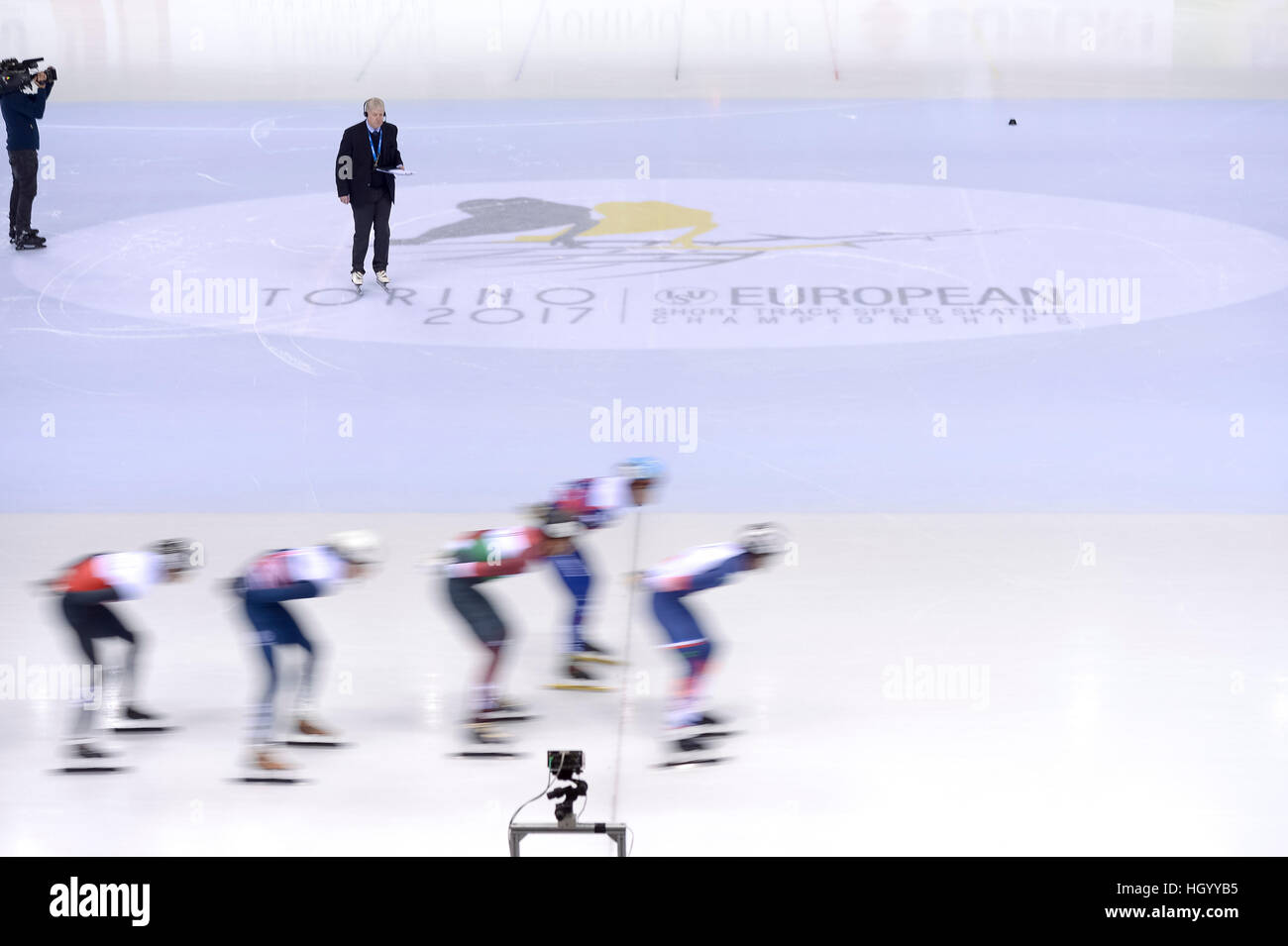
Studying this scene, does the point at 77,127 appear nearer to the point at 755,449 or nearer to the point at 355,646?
the point at 755,449

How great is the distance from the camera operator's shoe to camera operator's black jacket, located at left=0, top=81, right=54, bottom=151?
0.94 metres

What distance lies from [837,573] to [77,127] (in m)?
13.8

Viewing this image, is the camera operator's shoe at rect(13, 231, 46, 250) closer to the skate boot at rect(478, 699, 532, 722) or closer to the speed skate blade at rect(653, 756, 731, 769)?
the skate boot at rect(478, 699, 532, 722)

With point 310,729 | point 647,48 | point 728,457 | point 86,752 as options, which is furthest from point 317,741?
point 647,48

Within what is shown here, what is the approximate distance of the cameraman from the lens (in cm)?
1320

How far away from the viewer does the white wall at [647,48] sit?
845 inches

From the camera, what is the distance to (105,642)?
8781 mm

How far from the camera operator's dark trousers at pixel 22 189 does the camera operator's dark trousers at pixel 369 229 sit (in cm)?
304

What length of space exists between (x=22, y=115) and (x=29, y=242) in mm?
1359

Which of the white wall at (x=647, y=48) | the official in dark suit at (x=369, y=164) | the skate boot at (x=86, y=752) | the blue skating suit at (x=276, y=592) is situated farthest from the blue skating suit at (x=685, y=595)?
the white wall at (x=647, y=48)

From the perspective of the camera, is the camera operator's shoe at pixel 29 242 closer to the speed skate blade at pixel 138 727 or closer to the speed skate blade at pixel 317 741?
the speed skate blade at pixel 138 727

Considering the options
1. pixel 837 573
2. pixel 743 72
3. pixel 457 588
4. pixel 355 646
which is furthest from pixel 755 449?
pixel 743 72

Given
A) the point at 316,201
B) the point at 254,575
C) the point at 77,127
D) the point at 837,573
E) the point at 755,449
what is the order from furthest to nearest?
the point at 77,127 < the point at 316,201 < the point at 755,449 < the point at 837,573 < the point at 254,575

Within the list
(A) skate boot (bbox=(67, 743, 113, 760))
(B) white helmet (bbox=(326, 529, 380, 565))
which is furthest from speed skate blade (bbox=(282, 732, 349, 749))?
(B) white helmet (bbox=(326, 529, 380, 565))
